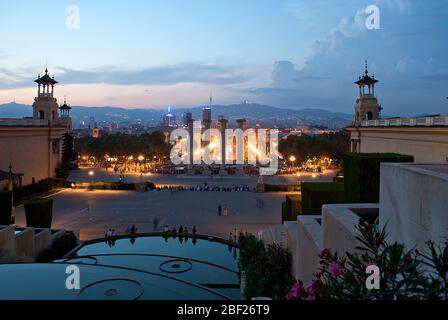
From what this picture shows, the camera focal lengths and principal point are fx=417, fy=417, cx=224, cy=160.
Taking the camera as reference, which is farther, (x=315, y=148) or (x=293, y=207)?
(x=315, y=148)

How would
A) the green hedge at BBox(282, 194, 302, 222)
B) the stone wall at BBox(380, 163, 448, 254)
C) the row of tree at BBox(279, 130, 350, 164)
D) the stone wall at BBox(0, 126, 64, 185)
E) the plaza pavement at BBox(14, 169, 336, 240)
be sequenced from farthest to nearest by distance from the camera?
1. the row of tree at BBox(279, 130, 350, 164)
2. the stone wall at BBox(0, 126, 64, 185)
3. the plaza pavement at BBox(14, 169, 336, 240)
4. the green hedge at BBox(282, 194, 302, 222)
5. the stone wall at BBox(380, 163, 448, 254)

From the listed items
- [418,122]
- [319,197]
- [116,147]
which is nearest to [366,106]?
[418,122]

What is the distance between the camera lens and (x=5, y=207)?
63.2 feet

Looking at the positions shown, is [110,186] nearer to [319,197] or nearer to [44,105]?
[44,105]

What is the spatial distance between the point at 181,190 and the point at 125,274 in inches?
1134

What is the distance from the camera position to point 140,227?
878 inches

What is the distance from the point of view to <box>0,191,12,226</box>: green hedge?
62.9 ft

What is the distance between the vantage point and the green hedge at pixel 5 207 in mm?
19172

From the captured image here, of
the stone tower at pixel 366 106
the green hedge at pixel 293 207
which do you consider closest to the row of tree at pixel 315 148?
the stone tower at pixel 366 106

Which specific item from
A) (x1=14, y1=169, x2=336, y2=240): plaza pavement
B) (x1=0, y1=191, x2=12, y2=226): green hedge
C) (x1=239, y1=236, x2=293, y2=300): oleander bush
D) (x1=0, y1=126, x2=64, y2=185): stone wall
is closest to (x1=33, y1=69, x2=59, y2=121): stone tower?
(x1=0, y1=126, x2=64, y2=185): stone wall


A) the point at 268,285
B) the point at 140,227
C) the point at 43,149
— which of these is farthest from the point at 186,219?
the point at 43,149

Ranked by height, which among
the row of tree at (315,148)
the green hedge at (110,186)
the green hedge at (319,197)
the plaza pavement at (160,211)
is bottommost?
the plaza pavement at (160,211)

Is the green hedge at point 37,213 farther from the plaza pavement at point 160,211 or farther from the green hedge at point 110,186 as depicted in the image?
the green hedge at point 110,186

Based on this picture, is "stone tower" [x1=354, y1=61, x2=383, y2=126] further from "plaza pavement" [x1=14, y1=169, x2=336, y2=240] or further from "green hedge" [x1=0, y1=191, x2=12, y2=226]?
"green hedge" [x1=0, y1=191, x2=12, y2=226]
